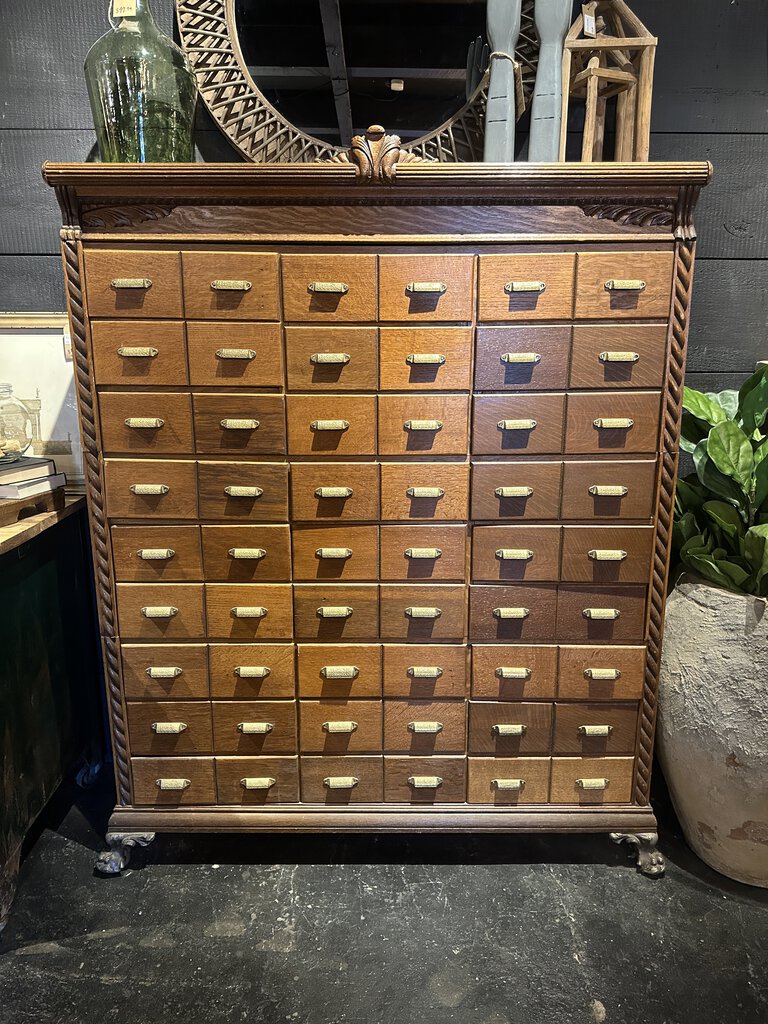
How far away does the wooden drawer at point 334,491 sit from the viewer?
5.66 feet

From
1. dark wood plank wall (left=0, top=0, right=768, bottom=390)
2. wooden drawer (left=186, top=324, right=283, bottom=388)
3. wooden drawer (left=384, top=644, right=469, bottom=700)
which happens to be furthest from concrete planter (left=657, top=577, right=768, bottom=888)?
wooden drawer (left=186, top=324, right=283, bottom=388)

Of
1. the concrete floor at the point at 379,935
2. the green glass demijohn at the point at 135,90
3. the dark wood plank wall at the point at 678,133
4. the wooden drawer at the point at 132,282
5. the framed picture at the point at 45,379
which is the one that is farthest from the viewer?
the framed picture at the point at 45,379

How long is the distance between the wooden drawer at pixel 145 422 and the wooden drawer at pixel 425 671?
2.64 ft

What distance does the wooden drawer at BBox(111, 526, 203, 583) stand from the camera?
5.78 ft

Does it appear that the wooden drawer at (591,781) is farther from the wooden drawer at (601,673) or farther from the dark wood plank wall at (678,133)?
the dark wood plank wall at (678,133)

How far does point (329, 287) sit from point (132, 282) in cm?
49

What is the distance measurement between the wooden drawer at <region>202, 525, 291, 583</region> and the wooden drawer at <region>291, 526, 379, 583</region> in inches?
1.3

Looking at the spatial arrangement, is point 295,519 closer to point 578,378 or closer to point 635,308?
point 578,378

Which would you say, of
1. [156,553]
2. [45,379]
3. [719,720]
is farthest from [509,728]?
[45,379]

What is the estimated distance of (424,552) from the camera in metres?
1.76

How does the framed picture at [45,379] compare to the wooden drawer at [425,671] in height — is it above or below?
above

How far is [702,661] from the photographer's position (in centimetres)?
178

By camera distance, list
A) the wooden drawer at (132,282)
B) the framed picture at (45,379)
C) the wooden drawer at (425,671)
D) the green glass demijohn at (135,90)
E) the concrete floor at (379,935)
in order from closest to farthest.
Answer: the concrete floor at (379,935)
the wooden drawer at (132,282)
the green glass demijohn at (135,90)
the wooden drawer at (425,671)
the framed picture at (45,379)

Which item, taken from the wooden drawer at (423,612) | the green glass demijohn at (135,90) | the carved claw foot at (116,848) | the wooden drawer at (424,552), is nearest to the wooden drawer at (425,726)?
the wooden drawer at (423,612)
